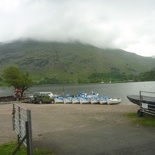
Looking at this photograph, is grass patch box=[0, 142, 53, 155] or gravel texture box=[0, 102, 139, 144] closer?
grass patch box=[0, 142, 53, 155]

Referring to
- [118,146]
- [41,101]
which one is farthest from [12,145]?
[41,101]

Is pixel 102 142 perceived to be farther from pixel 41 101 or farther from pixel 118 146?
pixel 41 101

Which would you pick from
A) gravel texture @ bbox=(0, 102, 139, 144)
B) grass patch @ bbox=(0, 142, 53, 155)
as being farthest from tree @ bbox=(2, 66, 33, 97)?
grass patch @ bbox=(0, 142, 53, 155)

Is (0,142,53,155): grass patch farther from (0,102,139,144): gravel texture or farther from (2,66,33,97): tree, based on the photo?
(2,66,33,97): tree

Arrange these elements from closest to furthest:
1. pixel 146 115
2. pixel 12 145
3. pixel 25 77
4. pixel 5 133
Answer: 1. pixel 12 145
2. pixel 5 133
3. pixel 146 115
4. pixel 25 77

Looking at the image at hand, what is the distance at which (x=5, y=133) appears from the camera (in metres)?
18.6

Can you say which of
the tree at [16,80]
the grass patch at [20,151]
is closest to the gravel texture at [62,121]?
the grass patch at [20,151]

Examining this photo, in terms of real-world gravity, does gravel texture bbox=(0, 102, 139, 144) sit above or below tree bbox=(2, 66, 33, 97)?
below

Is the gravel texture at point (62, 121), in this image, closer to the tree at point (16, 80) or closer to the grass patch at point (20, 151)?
the grass patch at point (20, 151)

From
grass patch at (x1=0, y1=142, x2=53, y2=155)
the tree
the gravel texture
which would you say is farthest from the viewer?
the tree

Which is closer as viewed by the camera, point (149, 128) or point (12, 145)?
point (12, 145)

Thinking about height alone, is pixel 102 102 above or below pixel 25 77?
below

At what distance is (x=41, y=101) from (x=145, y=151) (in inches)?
1993

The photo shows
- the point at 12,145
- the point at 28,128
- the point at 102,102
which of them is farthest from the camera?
the point at 102,102
